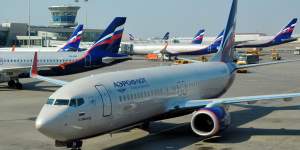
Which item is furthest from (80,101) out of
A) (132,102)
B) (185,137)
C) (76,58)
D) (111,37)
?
(76,58)

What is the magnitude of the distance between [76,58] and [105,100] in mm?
25246

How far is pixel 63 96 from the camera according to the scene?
53.3 feet

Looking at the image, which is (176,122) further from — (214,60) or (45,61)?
(45,61)

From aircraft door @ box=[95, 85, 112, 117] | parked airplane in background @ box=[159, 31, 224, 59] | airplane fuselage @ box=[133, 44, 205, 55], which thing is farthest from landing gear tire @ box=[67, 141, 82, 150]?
airplane fuselage @ box=[133, 44, 205, 55]

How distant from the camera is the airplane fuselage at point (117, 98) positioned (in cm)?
1551

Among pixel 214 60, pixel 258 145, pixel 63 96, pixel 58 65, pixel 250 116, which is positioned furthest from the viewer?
pixel 58 65

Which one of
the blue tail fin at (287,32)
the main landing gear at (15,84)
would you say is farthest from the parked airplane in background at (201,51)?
the main landing gear at (15,84)

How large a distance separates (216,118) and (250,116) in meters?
8.33

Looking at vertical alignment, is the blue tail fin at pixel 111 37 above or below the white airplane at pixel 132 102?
above

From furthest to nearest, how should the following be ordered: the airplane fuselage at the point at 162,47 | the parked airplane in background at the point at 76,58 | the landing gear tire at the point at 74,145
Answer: the airplane fuselage at the point at 162,47
the parked airplane in background at the point at 76,58
the landing gear tire at the point at 74,145

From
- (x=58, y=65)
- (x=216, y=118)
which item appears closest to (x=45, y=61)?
(x=58, y=65)

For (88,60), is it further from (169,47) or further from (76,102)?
(169,47)

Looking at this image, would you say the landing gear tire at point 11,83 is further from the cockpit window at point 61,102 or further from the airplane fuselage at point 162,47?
the airplane fuselage at point 162,47

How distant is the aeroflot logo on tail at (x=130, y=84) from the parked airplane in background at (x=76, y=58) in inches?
821
